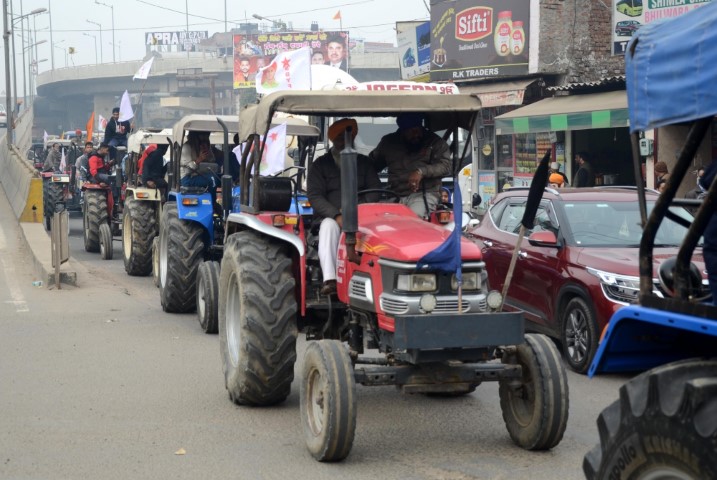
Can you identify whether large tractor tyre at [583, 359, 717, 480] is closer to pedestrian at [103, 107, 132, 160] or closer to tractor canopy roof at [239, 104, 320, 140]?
tractor canopy roof at [239, 104, 320, 140]

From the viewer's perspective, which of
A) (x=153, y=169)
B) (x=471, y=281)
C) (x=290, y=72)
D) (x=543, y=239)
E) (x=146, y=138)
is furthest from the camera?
(x=146, y=138)

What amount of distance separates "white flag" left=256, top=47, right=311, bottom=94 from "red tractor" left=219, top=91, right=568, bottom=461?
7565 millimetres

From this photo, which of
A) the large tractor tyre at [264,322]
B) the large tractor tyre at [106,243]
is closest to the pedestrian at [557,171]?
the large tractor tyre at [106,243]

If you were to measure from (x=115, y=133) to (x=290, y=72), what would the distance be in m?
7.95

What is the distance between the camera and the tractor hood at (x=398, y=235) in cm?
713

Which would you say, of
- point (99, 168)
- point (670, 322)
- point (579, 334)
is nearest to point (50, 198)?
point (99, 168)

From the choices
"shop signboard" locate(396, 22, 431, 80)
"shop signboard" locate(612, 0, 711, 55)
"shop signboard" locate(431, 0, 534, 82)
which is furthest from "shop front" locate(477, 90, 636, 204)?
"shop signboard" locate(396, 22, 431, 80)

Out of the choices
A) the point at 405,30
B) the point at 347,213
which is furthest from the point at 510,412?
the point at 405,30

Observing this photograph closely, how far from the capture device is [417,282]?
7.10 meters

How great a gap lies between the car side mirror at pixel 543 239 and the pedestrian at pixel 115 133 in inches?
562

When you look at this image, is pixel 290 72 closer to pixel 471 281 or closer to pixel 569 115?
pixel 569 115

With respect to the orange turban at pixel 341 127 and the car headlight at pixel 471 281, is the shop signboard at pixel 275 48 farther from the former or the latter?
the car headlight at pixel 471 281

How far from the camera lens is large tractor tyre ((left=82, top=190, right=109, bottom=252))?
21391mm

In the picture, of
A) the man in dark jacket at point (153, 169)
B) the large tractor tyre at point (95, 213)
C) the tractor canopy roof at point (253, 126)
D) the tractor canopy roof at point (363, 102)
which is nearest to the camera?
the tractor canopy roof at point (363, 102)
